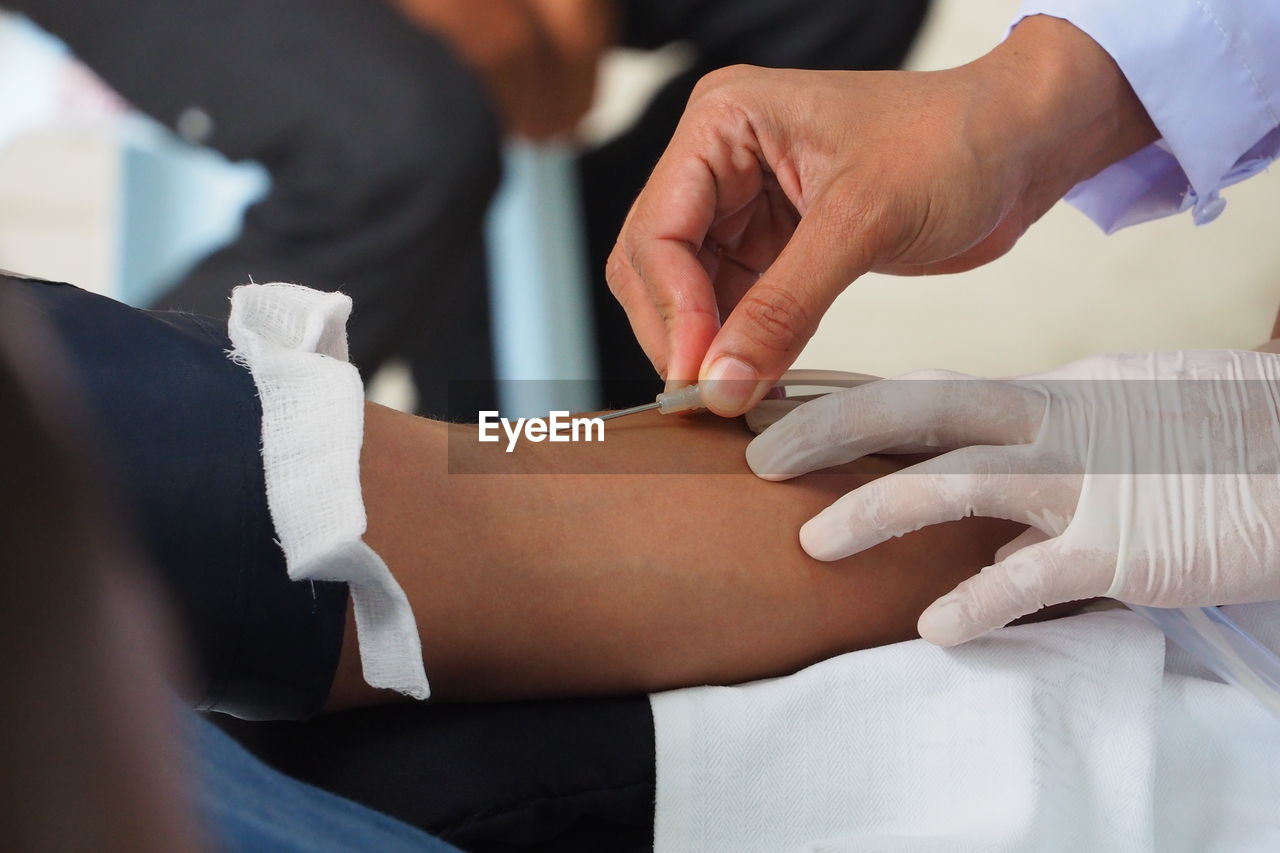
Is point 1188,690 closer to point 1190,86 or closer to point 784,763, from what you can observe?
point 784,763

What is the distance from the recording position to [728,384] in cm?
73

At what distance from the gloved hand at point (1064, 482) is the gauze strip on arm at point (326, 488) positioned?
1.03 feet

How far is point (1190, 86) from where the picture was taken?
0.99 metres

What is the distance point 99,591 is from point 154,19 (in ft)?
4.90

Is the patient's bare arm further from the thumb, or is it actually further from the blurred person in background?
the blurred person in background

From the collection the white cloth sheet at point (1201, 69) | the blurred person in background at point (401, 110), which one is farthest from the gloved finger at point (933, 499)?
the blurred person in background at point (401, 110)

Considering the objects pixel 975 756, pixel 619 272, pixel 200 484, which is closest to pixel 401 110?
pixel 619 272

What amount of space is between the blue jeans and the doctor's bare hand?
388 mm

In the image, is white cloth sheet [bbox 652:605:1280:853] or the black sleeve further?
white cloth sheet [bbox 652:605:1280:853]

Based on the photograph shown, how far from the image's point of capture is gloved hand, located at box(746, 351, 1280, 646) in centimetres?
72

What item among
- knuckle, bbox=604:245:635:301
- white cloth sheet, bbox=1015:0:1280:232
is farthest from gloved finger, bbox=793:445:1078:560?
white cloth sheet, bbox=1015:0:1280:232

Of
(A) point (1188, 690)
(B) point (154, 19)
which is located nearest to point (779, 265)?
(A) point (1188, 690)

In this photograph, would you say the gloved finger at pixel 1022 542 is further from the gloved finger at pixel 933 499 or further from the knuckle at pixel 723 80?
the knuckle at pixel 723 80

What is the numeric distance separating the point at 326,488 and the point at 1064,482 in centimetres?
53
